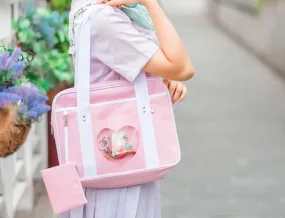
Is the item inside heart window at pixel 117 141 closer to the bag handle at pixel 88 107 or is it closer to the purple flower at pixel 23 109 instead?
the bag handle at pixel 88 107

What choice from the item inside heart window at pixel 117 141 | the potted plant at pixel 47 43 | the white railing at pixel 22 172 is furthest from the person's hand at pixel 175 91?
the potted plant at pixel 47 43

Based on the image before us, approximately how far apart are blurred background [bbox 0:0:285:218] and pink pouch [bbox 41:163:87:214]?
1.65m

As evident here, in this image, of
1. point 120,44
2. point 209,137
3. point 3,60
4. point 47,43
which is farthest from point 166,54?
point 209,137

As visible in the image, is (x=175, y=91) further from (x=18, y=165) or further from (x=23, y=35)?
(x=18, y=165)

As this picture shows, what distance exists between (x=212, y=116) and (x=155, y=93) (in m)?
6.81

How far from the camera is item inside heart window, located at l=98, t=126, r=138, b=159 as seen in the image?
8.48 feet

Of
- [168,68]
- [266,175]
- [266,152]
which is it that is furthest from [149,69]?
[266,152]

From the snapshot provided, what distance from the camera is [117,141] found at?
8.48 ft

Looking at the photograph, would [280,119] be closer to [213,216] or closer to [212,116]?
[212,116]

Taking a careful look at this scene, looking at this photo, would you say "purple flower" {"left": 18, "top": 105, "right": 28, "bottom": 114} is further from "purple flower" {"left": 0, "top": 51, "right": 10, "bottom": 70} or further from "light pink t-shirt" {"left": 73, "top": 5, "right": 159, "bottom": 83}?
"light pink t-shirt" {"left": 73, "top": 5, "right": 159, "bottom": 83}

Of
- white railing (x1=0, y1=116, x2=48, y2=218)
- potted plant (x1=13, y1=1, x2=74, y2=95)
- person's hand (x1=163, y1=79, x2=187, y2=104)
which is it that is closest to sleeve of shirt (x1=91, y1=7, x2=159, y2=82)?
person's hand (x1=163, y1=79, x2=187, y2=104)

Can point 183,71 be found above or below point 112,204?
above

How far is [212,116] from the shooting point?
9.36 m

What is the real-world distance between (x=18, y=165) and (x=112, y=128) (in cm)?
261
